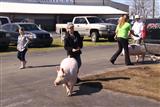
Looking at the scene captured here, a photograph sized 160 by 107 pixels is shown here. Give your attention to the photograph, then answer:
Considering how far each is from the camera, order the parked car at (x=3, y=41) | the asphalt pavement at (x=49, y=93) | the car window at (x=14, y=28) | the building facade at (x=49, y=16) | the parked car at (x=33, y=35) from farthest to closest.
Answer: the building facade at (x=49, y=16) → the car window at (x=14, y=28) → the parked car at (x=33, y=35) → the parked car at (x=3, y=41) → the asphalt pavement at (x=49, y=93)

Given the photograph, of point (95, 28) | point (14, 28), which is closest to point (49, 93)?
point (14, 28)

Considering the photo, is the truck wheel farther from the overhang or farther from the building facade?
the building facade

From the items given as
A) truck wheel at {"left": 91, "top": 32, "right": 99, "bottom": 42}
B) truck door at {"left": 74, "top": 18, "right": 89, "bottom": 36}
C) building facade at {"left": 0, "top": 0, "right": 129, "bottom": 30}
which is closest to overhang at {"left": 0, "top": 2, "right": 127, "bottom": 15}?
building facade at {"left": 0, "top": 0, "right": 129, "bottom": 30}

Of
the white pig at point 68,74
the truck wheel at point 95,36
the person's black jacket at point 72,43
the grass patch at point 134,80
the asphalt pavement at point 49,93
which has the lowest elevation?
the truck wheel at point 95,36

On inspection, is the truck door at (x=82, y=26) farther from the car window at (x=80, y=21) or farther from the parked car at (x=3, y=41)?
the parked car at (x=3, y=41)

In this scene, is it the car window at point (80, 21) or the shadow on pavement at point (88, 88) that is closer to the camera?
the shadow on pavement at point (88, 88)

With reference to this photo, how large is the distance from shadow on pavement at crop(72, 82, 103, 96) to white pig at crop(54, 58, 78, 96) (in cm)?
30

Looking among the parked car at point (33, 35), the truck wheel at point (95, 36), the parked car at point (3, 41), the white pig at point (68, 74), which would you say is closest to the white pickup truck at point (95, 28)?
the truck wheel at point (95, 36)

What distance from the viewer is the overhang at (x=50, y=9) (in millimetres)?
60969

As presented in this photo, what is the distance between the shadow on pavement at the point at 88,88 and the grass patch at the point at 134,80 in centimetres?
17

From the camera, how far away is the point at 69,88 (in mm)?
10812

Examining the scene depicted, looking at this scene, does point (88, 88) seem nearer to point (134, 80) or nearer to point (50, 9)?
point (134, 80)

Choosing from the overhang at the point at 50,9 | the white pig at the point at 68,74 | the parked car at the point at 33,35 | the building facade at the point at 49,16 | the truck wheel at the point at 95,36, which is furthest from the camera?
the building facade at the point at 49,16

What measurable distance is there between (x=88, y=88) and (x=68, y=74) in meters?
1.22
